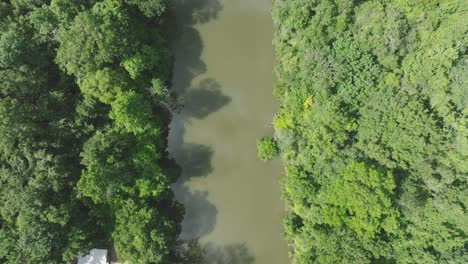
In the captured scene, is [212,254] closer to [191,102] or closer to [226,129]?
[226,129]

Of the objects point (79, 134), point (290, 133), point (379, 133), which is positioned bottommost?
point (379, 133)

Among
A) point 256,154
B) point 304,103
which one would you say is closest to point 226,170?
point 256,154

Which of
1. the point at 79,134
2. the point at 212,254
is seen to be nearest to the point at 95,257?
the point at 212,254

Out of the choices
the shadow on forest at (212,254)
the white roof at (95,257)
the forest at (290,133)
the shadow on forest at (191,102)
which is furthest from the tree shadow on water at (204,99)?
the white roof at (95,257)

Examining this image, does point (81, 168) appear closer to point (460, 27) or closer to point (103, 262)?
point (103, 262)

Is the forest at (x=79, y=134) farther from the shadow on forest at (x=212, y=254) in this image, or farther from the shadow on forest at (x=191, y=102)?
the shadow on forest at (x=191, y=102)
